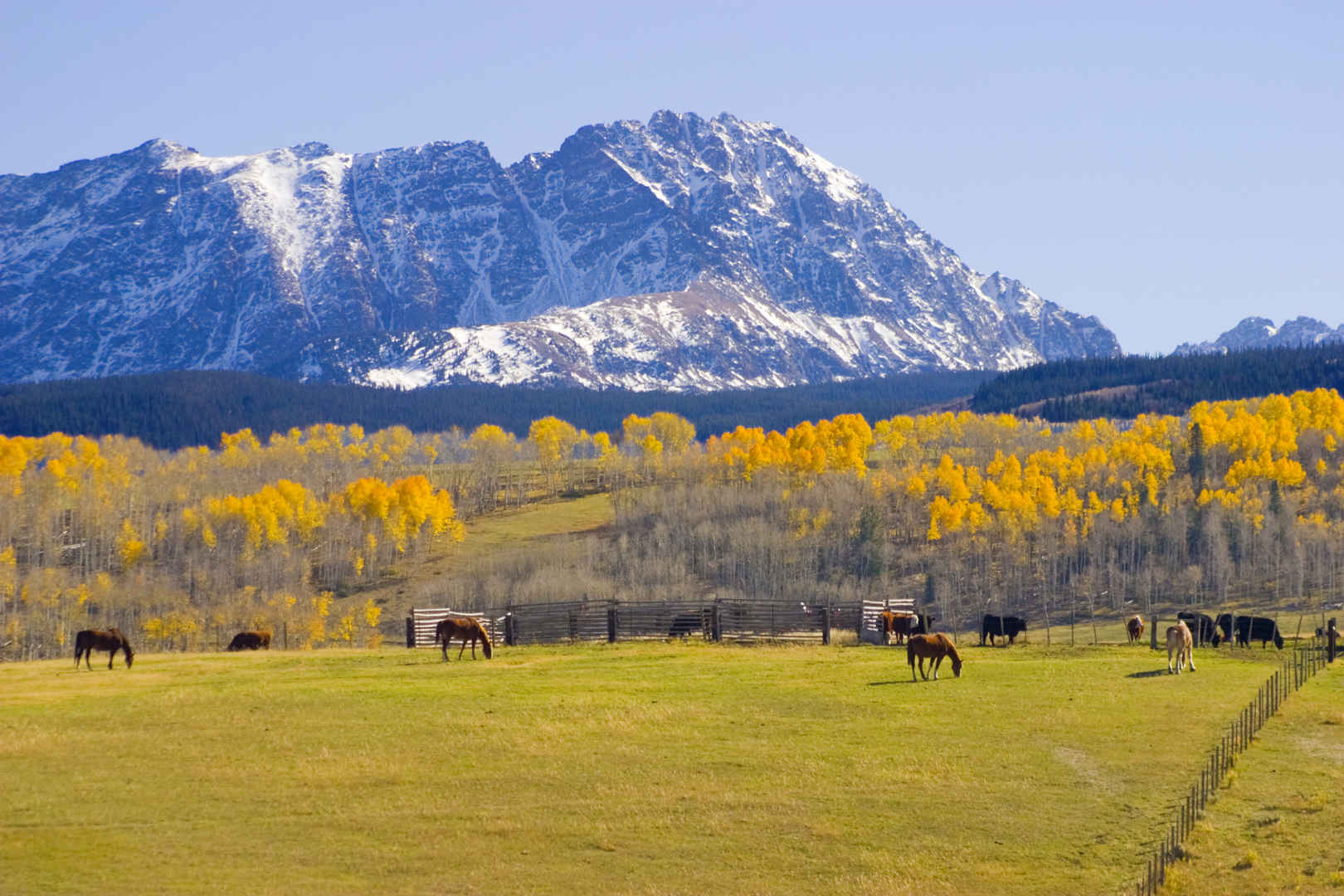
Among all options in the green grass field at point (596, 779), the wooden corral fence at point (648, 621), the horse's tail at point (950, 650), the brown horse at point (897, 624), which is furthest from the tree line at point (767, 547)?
the green grass field at point (596, 779)

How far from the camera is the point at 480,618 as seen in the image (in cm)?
6059

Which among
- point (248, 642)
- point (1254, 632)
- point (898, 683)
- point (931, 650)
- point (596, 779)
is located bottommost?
point (596, 779)

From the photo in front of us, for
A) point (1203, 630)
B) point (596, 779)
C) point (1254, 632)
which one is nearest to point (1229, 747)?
point (596, 779)

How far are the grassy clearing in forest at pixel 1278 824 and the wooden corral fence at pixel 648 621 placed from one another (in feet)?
76.8

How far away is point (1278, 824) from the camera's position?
94.3 feet

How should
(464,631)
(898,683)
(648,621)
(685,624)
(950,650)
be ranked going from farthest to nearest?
1. (648,621)
2. (685,624)
3. (464,631)
4. (950,650)
5. (898,683)

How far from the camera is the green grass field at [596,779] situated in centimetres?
2672

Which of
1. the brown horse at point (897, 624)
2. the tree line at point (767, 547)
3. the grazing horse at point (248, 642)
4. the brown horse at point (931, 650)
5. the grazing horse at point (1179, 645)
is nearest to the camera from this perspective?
the brown horse at point (931, 650)

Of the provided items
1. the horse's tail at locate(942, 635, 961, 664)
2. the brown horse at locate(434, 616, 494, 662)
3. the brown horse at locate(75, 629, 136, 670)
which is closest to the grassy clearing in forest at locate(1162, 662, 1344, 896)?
the horse's tail at locate(942, 635, 961, 664)

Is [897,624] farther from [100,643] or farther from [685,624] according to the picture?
[100,643]

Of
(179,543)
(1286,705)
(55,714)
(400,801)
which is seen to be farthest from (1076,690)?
(179,543)

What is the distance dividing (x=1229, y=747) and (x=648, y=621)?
2900 centimetres

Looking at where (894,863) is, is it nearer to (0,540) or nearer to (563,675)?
(563,675)

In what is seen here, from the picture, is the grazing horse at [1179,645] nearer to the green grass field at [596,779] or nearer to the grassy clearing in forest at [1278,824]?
the green grass field at [596,779]
